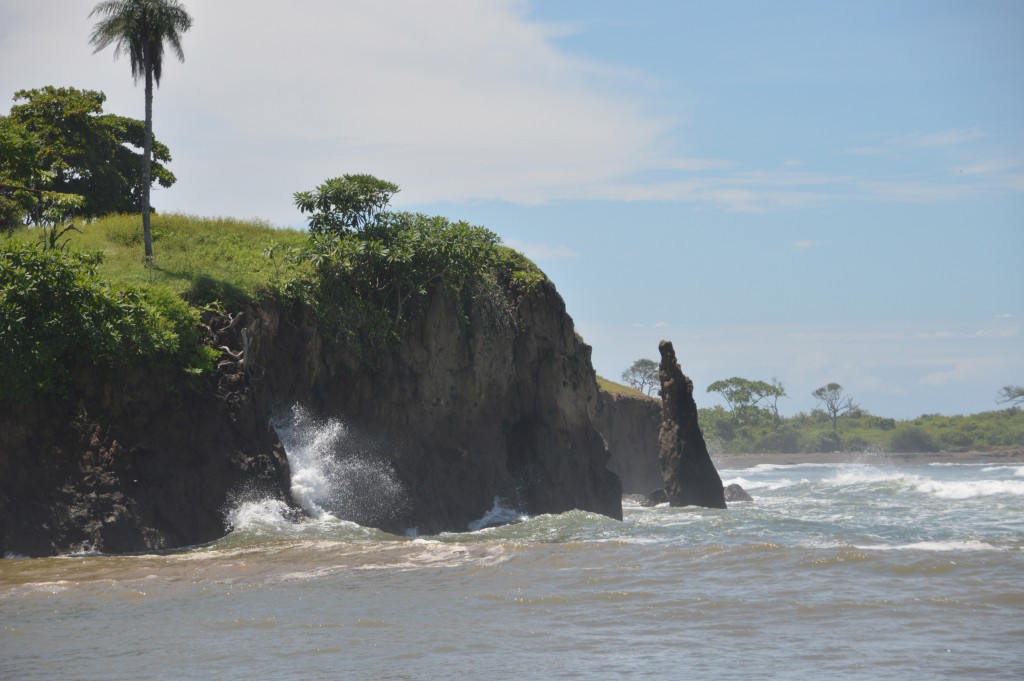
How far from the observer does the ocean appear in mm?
11281

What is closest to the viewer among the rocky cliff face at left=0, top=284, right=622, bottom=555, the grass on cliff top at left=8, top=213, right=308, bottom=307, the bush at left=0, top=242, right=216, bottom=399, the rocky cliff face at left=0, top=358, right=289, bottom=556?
the bush at left=0, top=242, right=216, bottom=399

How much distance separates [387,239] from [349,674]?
2034cm

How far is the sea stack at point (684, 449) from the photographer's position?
40.9 m

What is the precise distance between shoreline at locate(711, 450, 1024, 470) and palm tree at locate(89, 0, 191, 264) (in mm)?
87609

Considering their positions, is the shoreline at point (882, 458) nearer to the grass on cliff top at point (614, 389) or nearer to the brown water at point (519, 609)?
the grass on cliff top at point (614, 389)

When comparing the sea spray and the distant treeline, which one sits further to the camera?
the distant treeline

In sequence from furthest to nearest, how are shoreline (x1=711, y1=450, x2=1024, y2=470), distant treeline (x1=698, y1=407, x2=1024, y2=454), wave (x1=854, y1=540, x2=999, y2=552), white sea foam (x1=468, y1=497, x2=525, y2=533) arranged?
distant treeline (x1=698, y1=407, x2=1024, y2=454) < shoreline (x1=711, y1=450, x2=1024, y2=470) < white sea foam (x1=468, y1=497, x2=525, y2=533) < wave (x1=854, y1=540, x2=999, y2=552)

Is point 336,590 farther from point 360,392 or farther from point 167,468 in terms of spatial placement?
point 360,392

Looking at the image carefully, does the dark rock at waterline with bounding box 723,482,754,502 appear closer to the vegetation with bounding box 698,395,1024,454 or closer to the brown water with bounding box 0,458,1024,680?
the brown water with bounding box 0,458,1024,680

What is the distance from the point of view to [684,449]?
41.2 meters

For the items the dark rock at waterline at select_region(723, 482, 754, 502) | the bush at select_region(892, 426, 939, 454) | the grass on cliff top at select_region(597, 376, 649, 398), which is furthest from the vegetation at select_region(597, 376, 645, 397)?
the bush at select_region(892, 426, 939, 454)

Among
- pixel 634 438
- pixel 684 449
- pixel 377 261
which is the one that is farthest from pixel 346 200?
pixel 634 438

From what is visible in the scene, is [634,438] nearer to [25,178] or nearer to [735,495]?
[735,495]

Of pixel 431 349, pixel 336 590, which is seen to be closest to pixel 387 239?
pixel 431 349
